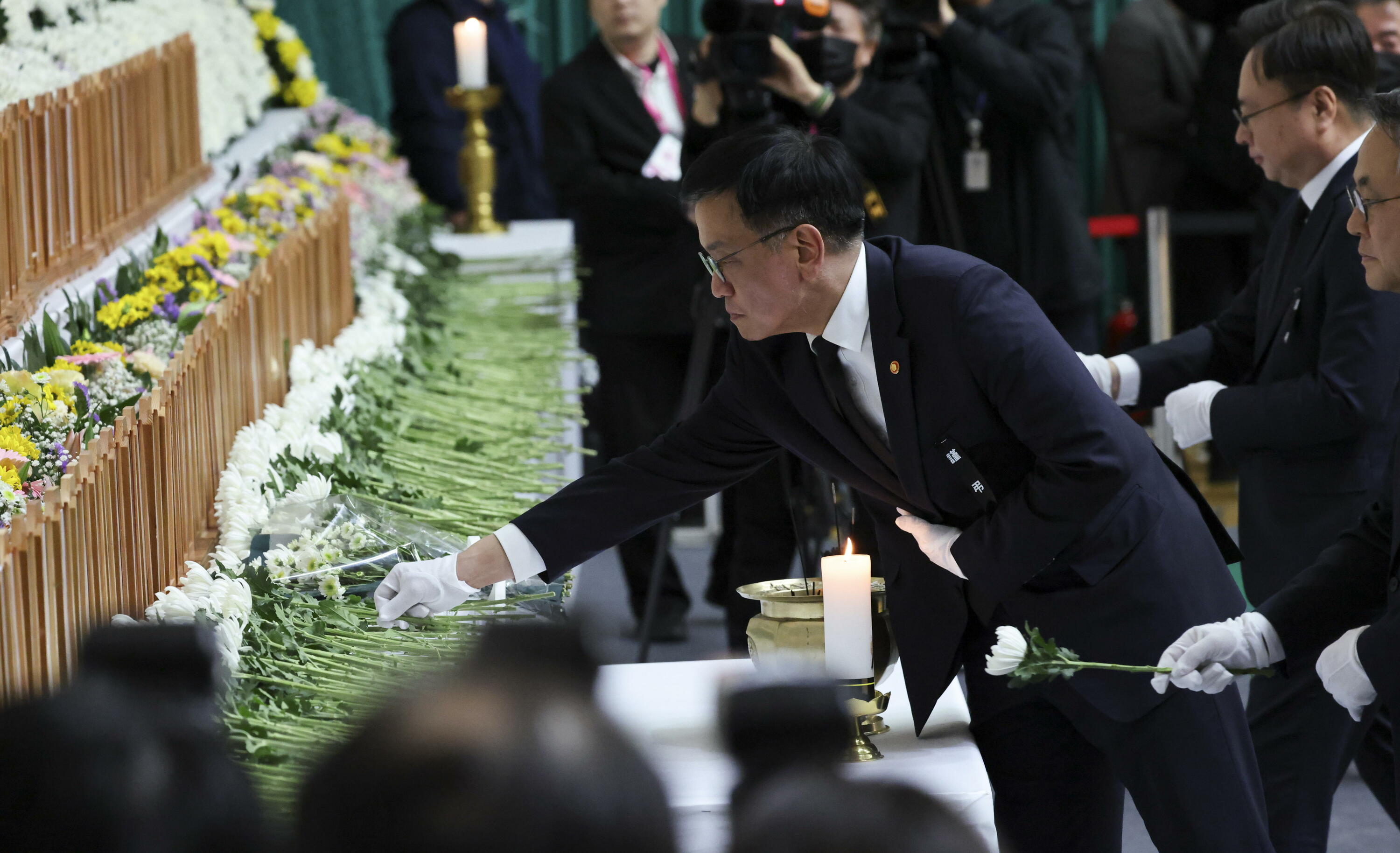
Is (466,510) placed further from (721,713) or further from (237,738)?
(721,713)

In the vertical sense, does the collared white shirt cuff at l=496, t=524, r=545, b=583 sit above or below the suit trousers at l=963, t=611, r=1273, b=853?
above

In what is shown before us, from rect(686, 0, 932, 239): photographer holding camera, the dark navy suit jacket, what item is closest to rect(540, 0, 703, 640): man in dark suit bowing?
rect(686, 0, 932, 239): photographer holding camera

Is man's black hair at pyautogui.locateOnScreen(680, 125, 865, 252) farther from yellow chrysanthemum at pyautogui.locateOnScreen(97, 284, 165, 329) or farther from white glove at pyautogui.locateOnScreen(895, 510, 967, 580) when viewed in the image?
yellow chrysanthemum at pyautogui.locateOnScreen(97, 284, 165, 329)

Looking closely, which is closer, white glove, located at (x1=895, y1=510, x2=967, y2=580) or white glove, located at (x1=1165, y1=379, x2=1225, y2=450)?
white glove, located at (x1=895, y1=510, x2=967, y2=580)

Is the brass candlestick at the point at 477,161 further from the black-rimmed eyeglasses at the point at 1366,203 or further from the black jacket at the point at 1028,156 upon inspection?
the black-rimmed eyeglasses at the point at 1366,203

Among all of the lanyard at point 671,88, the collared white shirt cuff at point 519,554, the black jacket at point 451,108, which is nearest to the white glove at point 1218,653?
the collared white shirt cuff at point 519,554

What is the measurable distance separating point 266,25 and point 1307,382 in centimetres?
362

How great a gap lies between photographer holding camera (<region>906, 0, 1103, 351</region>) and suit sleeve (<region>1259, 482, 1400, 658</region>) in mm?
2280

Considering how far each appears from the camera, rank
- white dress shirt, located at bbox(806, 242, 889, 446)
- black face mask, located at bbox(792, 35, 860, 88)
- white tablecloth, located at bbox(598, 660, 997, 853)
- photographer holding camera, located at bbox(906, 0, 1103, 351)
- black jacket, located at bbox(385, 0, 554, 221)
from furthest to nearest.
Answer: black jacket, located at bbox(385, 0, 554, 221)
photographer holding camera, located at bbox(906, 0, 1103, 351)
black face mask, located at bbox(792, 35, 860, 88)
white dress shirt, located at bbox(806, 242, 889, 446)
white tablecloth, located at bbox(598, 660, 997, 853)

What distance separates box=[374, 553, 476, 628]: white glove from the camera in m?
1.79

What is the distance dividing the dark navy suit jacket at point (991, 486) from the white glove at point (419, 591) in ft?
0.35

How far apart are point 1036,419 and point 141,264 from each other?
1.67m

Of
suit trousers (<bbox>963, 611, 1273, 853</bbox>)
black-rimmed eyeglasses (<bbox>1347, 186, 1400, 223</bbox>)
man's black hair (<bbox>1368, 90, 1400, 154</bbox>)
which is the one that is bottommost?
suit trousers (<bbox>963, 611, 1273, 853</bbox>)

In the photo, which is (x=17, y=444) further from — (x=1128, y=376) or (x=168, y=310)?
(x=1128, y=376)
